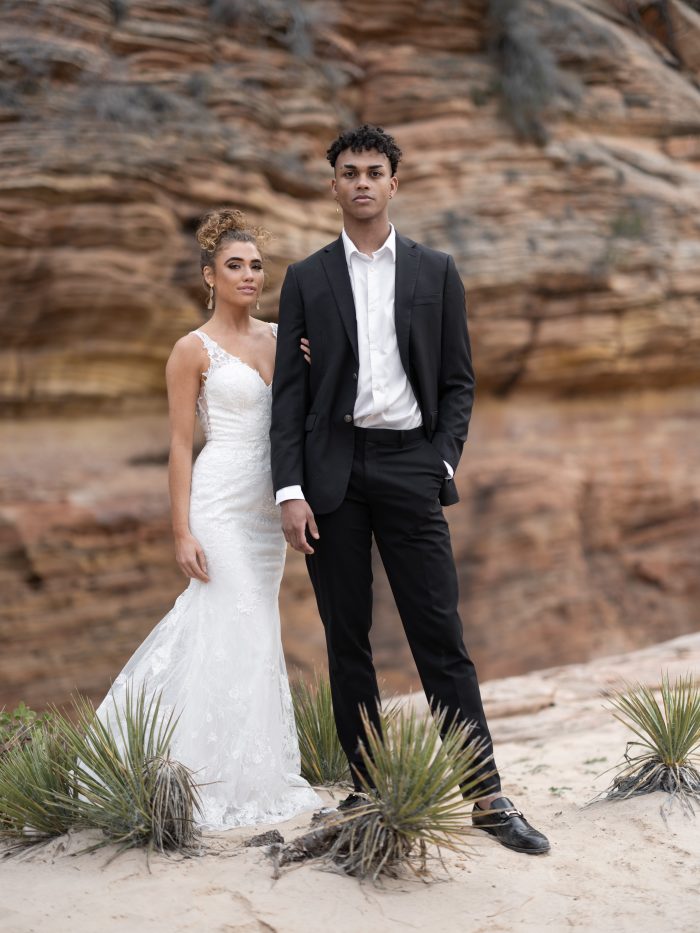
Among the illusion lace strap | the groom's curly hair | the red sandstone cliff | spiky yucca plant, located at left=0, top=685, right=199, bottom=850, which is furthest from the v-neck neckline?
the red sandstone cliff

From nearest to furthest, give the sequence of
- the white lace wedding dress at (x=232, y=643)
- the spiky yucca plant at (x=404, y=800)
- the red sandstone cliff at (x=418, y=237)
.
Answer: the spiky yucca plant at (x=404, y=800) → the white lace wedding dress at (x=232, y=643) → the red sandstone cliff at (x=418, y=237)

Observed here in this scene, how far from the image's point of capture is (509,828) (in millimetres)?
3412

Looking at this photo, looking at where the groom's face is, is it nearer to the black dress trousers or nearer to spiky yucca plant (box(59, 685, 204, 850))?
the black dress trousers

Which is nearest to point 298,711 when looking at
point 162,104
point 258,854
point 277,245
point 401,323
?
point 258,854

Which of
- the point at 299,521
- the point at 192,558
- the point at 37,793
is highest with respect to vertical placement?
the point at 299,521

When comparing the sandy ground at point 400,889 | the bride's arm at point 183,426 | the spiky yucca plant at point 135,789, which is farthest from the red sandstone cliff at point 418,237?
the sandy ground at point 400,889

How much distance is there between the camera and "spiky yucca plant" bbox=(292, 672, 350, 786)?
13.7 ft

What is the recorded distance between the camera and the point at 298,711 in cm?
429

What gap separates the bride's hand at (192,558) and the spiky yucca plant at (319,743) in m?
0.82

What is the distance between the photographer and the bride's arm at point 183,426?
12.8 feet

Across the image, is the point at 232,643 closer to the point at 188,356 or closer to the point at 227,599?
the point at 227,599

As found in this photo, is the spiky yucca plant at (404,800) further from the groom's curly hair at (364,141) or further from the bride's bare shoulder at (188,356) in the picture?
the groom's curly hair at (364,141)

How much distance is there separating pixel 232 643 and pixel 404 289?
4.95 feet

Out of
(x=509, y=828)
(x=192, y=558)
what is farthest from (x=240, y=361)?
(x=509, y=828)
